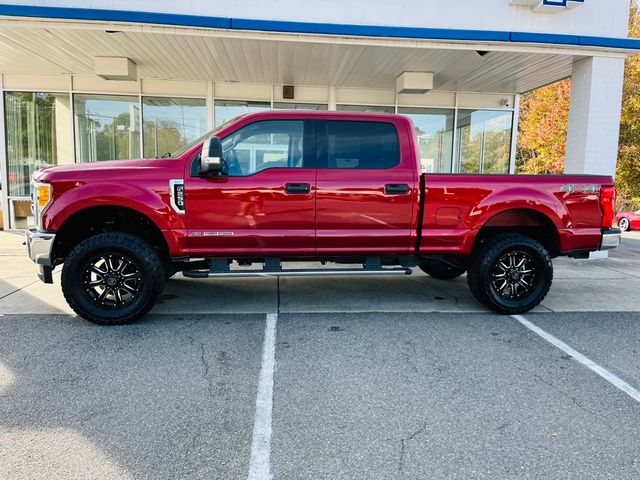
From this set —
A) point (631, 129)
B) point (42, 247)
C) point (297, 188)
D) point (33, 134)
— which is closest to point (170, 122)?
point (33, 134)

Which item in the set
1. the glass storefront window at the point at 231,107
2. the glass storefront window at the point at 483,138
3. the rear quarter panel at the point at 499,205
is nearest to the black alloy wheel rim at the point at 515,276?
the rear quarter panel at the point at 499,205

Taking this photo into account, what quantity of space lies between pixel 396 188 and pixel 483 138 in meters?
8.93

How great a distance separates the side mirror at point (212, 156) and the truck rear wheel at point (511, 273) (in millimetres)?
2999

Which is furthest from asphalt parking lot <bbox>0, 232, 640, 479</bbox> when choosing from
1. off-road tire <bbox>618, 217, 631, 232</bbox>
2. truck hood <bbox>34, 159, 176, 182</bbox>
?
off-road tire <bbox>618, 217, 631, 232</bbox>

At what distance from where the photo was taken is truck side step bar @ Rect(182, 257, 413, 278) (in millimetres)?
5094

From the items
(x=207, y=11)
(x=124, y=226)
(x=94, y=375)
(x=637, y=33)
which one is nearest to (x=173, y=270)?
(x=124, y=226)

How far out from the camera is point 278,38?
826cm

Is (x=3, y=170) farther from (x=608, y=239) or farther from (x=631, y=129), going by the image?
(x=631, y=129)

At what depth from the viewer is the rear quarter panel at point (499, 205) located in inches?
206

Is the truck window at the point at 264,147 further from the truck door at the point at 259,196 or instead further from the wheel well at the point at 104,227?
the wheel well at the point at 104,227

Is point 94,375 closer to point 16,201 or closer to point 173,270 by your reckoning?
point 173,270

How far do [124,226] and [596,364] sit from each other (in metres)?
4.74

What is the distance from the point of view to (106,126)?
12008mm

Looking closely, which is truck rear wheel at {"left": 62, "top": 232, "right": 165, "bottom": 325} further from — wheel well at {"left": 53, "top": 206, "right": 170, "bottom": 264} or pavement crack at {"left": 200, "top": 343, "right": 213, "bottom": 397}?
pavement crack at {"left": 200, "top": 343, "right": 213, "bottom": 397}
